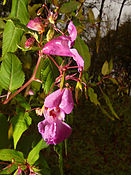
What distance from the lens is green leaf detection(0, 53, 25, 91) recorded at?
1.17 feet

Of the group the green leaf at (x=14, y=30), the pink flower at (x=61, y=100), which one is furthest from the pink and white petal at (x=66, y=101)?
the green leaf at (x=14, y=30)

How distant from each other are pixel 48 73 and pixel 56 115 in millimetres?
86

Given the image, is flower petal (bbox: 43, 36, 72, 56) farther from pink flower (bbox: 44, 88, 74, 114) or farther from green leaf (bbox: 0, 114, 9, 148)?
green leaf (bbox: 0, 114, 9, 148)

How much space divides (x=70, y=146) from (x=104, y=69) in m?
2.05

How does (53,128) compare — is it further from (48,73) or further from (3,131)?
(3,131)

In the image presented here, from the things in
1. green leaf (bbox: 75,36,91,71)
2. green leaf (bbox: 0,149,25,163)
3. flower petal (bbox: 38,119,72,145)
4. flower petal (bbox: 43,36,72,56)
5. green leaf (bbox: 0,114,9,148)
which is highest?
flower petal (bbox: 43,36,72,56)

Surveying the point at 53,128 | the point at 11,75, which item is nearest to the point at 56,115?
the point at 53,128

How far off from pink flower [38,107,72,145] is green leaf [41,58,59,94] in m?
0.06

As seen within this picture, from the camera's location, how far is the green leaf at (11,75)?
36 cm

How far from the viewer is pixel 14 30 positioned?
0.31m

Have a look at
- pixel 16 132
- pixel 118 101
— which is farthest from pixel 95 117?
pixel 16 132

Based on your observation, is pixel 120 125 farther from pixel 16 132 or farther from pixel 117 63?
pixel 117 63

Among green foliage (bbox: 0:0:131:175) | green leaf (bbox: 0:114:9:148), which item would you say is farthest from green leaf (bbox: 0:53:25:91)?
green leaf (bbox: 0:114:9:148)

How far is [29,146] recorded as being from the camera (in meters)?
0.55
